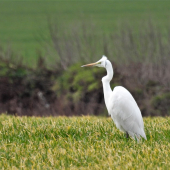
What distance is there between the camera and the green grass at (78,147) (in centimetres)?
473

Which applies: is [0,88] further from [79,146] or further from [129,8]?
[129,8]

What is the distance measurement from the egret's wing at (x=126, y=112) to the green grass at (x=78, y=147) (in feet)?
0.66

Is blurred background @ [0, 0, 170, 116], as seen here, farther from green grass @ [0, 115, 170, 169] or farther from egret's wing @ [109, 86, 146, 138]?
egret's wing @ [109, 86, 146, 138]

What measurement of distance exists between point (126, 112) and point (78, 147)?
3.10 ft

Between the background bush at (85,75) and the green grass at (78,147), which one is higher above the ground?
the background bush at (85,75)

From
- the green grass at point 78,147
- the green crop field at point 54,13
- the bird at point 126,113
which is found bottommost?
the green grass at point 78,147

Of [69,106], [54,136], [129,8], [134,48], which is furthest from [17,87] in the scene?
[129,8]

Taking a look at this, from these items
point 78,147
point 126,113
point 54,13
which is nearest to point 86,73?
point 126,113

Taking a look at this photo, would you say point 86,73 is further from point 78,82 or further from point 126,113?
point 126,113

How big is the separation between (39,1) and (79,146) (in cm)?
3512

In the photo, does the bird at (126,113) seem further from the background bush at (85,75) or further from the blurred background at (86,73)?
the background bush at (85,75)

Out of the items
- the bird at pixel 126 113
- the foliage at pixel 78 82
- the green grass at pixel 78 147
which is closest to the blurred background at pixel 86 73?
the foliage at pixel 78 82

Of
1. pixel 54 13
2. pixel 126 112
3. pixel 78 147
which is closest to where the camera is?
pixel 78 147

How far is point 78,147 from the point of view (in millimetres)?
5344
